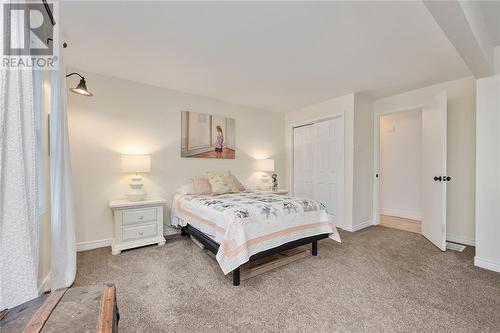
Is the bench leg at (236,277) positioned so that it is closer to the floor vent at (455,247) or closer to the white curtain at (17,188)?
the white curtain at (17,188)

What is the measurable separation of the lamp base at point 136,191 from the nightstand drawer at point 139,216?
188 millimetres

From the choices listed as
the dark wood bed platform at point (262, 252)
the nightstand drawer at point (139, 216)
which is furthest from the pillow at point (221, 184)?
the nightstand drawer at point (139, 216)

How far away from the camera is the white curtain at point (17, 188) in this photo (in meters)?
0.98

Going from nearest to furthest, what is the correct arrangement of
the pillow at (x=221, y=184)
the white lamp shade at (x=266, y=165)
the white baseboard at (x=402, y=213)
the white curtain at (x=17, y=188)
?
1. the white curtain at (x=17, y=188)
2. the pillow at (x=221, y=184)
3. the white lamp shade at (x=266, y=165)
4. the white baseboard at (x=402, y=213)

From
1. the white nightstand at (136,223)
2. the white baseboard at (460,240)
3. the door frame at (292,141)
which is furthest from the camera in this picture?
the door frame at (292,141)

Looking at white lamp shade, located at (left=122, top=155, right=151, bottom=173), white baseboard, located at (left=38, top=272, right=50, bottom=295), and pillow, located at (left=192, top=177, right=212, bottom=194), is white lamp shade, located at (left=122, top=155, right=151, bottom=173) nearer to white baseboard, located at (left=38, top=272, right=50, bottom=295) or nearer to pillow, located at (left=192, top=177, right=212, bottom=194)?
pillow, located at (left=192, top=177, right=212, bottom=194)

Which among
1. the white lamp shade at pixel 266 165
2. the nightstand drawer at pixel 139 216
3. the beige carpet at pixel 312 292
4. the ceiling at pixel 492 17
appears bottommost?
the beige carpet at pixel 312 292

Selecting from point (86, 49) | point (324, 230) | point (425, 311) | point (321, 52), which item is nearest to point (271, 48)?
point (321, 52)

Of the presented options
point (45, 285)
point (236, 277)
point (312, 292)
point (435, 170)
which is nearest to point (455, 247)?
point (435, 170)

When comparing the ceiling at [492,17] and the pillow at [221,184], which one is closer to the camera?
the ceiling at [492,17]

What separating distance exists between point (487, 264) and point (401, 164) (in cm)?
291

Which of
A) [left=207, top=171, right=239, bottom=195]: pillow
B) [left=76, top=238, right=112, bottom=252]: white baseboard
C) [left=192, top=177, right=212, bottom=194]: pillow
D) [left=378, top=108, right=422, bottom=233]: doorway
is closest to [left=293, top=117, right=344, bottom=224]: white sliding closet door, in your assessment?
[left=378, top=108, right=422, bottom=233]: doorway

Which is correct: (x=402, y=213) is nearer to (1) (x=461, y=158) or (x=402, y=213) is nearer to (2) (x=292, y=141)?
(1) (x=461, y=158)

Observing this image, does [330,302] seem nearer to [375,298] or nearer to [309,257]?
[375,298]
